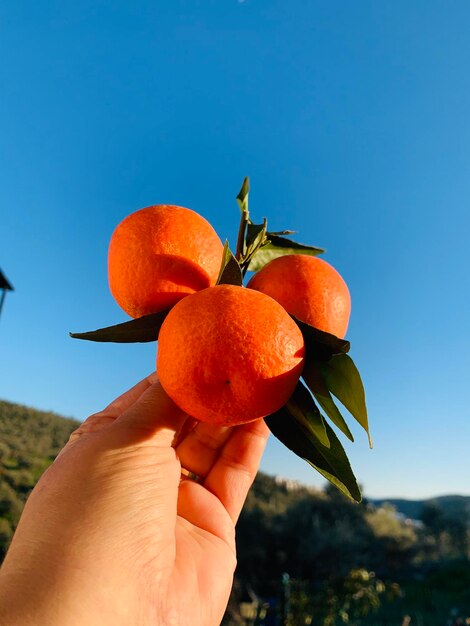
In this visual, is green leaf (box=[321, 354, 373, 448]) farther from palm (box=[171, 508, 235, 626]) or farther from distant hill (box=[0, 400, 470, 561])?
distant hill (box=[0, 400, 470, 561])

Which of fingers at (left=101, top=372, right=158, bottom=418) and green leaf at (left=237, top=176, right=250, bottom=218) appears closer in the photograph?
green leaf at (left=237, top=176, right=250, bottom=218)

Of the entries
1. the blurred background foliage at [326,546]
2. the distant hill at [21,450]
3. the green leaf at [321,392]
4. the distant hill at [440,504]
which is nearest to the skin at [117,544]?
the green leaf at [321,392]

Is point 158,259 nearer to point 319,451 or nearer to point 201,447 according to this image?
point 319,451

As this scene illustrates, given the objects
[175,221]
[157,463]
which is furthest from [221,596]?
[175,221]

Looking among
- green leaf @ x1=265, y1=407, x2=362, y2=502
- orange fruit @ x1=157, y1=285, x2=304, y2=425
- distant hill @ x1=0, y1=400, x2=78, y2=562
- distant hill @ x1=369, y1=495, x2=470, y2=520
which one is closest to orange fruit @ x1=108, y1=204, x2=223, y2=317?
orange fruit @ x1=157, y1=285, x2=304, y2=425

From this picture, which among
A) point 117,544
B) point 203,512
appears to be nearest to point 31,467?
point 203,512

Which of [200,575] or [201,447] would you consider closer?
[200,575]

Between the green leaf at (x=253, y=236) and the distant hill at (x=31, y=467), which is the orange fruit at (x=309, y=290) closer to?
the green leaf at (x=253, y=236)
